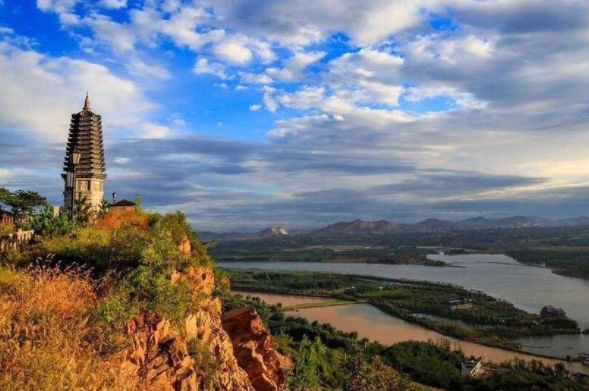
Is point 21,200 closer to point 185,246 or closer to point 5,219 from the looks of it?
point 5,219

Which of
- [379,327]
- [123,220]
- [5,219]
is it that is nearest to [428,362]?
[379,327]

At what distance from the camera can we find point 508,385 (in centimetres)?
4091

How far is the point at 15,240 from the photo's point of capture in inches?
568

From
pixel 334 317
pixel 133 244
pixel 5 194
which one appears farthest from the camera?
pixel 334 317

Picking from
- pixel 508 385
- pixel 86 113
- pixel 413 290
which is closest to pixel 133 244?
pixel 86 113

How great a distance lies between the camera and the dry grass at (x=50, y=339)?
21.0 ft

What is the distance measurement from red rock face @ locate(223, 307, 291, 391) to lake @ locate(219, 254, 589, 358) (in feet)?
177

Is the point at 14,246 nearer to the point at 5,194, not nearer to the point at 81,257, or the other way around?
the point at 81,257

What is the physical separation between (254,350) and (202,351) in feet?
16.1

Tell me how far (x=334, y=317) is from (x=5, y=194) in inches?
2358

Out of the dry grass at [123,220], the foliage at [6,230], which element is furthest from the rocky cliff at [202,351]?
the foliage at [6,230]

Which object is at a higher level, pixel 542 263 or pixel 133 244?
pixel 133 244

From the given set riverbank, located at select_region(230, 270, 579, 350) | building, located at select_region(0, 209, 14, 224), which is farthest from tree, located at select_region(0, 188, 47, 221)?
riverbank, located at select_region(230, 270, 579, 350)

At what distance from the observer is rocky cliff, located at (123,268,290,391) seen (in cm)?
927
